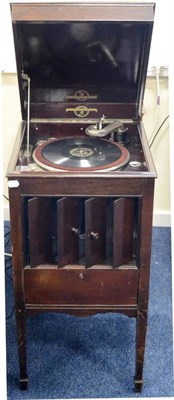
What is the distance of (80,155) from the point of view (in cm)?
141

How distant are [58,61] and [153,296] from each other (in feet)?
3.08

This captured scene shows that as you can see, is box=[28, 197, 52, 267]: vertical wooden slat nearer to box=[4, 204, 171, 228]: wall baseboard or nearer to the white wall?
the white wall

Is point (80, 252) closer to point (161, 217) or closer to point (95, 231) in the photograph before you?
point (95, 231)

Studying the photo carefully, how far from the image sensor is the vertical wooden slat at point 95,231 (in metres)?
1.29

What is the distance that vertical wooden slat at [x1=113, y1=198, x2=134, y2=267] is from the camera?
1.29 meters

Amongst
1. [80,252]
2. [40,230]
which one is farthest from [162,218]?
[40,230]

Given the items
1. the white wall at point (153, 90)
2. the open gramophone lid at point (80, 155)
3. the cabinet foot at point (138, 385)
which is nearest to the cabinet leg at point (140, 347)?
the cabinet foot at point (138, 385)

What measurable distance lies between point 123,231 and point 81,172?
0.19 meters

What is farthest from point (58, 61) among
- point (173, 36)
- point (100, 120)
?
point (173, 36)

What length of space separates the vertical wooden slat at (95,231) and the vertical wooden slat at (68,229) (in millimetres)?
40

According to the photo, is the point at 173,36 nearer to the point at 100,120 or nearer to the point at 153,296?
the point at 100,120

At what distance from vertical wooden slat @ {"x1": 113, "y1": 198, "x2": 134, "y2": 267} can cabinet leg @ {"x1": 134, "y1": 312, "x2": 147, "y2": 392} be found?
7.3 inches

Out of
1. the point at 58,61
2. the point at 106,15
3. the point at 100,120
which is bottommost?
the point at 100,120

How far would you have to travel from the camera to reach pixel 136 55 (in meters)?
1.48
